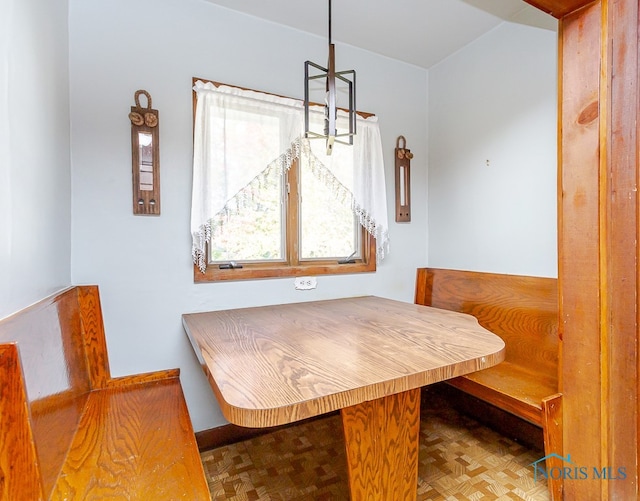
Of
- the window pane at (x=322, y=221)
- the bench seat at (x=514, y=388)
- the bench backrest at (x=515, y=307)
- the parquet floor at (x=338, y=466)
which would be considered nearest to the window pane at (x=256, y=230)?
the window pane at (x=322, y=221)

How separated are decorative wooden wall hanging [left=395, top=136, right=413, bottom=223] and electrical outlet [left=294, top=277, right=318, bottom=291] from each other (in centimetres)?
86

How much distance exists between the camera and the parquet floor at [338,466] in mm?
1623

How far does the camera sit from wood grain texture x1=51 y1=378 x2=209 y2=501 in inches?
37.7

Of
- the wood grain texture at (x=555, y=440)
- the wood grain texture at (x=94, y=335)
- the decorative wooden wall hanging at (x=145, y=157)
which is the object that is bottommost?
the wood grain texture at (x=555, y=440)

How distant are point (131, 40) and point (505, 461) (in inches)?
118

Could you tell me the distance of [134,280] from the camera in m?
1.85

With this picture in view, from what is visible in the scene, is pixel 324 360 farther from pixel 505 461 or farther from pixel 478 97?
pixel 478 97

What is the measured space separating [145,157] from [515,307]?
2252 millimetres

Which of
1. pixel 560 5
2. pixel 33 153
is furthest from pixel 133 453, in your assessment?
pixel 560 5

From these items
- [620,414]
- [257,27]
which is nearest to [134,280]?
[257,27]

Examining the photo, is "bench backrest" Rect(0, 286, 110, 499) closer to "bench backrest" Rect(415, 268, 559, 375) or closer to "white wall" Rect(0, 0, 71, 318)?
"white wall" Rect(0, 0, 71, 318)

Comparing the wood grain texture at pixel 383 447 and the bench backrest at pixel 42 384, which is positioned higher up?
the bench backrest at pixel 42 384

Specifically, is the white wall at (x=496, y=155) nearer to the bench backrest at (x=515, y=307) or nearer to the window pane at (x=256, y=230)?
the bench backrest at (x=515, y=307)

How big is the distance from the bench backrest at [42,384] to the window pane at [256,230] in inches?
30.7
